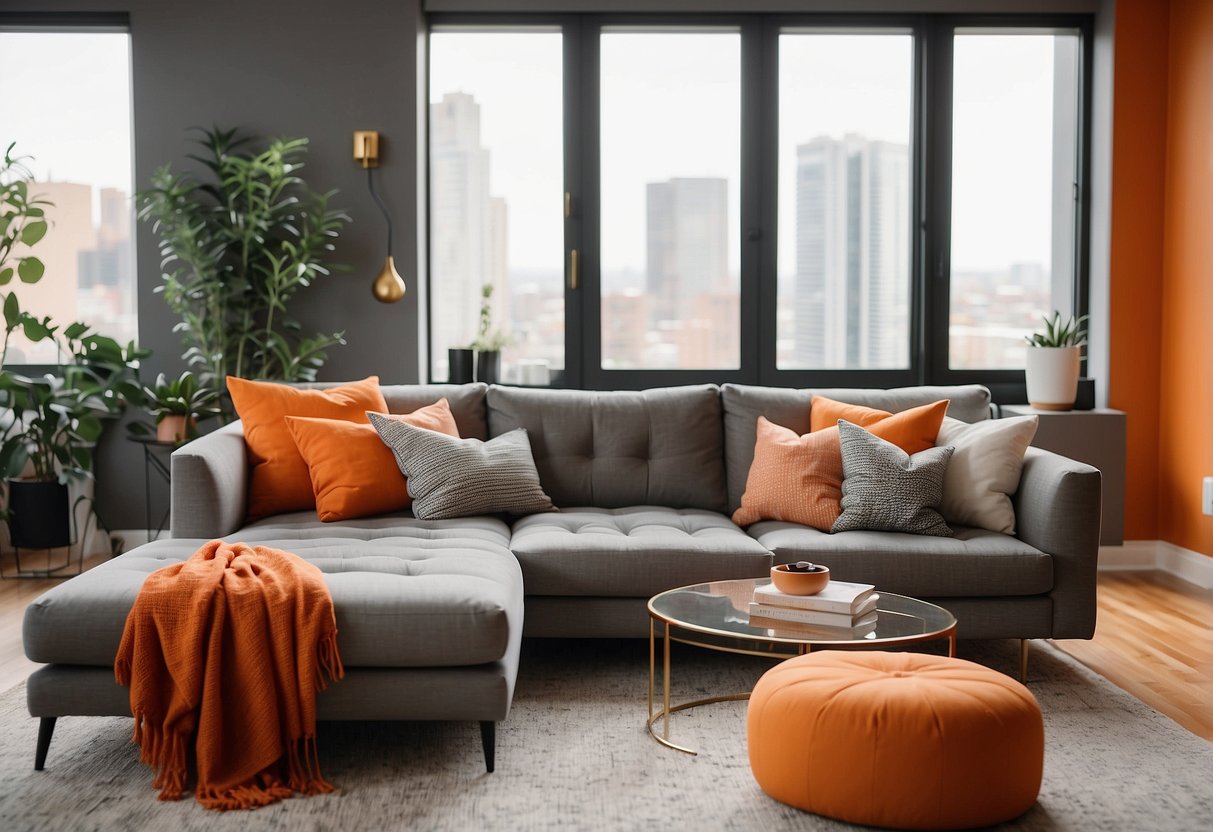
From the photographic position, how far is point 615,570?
3.30 m

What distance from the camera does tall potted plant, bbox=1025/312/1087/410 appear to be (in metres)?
4.71

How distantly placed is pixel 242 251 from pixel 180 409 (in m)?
0.77

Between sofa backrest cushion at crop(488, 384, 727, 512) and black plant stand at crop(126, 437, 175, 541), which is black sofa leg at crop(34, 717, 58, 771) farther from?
black plant stand at crop(126, 437, 175, 541)

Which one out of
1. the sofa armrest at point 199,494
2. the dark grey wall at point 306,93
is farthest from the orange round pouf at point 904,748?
the dark grey wall at point 306,93

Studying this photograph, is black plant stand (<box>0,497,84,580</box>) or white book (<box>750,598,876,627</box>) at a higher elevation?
white book (<box>750,598,876,627</box>)

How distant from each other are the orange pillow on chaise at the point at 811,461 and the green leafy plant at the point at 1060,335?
1161 millimetres

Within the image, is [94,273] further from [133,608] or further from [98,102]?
[133,608]

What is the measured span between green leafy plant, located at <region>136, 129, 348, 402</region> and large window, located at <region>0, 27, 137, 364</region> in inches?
15.9

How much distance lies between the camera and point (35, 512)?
4660mm

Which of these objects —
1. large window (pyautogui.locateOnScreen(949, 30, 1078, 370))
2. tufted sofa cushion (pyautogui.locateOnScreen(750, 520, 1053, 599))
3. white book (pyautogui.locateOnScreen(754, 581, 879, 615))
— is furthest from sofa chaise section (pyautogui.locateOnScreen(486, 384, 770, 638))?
large window (pyautogui.locateOnScreen(949, 30, 1078, 370))

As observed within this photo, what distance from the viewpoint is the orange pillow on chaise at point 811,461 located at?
3.63 meters

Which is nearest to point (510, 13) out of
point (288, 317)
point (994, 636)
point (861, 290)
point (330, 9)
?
point (330, 9)

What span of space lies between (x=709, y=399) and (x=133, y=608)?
2160 millimetres

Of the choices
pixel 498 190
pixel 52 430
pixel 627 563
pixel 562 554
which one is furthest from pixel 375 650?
pixel 498 190
